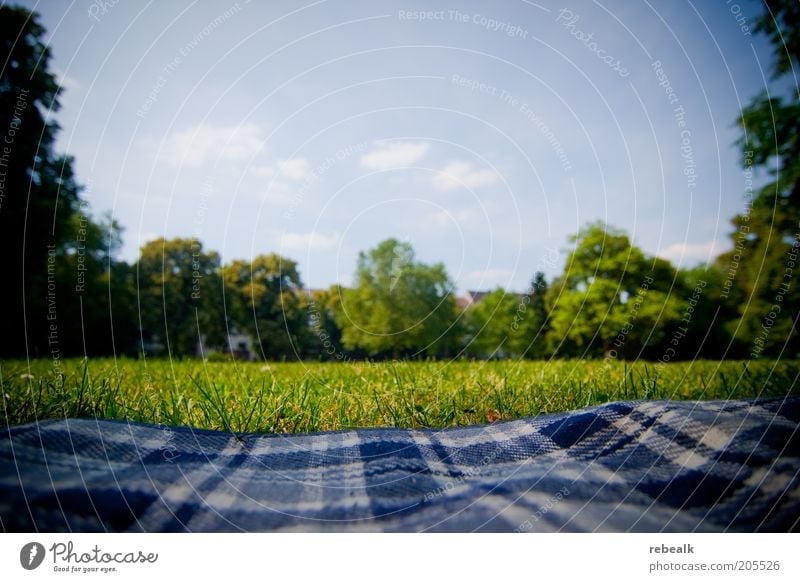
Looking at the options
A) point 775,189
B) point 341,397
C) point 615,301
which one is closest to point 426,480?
point 341,397

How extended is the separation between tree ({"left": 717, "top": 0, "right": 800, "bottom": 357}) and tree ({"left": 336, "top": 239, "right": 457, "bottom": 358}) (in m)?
18.4

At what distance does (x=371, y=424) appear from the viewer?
2.68 m

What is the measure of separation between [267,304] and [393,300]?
1053cm

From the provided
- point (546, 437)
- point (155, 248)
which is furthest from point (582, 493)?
point (155, 248)

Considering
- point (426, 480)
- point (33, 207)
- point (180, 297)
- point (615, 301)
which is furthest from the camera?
point (180, 297)

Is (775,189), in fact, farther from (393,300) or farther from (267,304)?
(267,304)

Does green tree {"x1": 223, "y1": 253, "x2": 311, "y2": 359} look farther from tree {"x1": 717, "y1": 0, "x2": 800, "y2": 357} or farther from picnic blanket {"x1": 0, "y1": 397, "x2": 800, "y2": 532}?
picnic blanket {"x1": 0, "y1": 397, "x2": 800, "y2": 532}

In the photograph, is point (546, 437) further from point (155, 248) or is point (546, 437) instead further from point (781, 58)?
point (155, 248)

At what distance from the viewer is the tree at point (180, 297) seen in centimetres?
2570

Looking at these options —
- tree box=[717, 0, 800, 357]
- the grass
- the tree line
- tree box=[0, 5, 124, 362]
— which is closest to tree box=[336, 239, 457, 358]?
the tree line

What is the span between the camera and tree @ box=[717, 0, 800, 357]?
12.4ft

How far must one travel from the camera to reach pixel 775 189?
477cm

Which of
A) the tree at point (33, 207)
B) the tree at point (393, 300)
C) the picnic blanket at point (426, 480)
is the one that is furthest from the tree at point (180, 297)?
the picnic blanket at point (426, 480)
